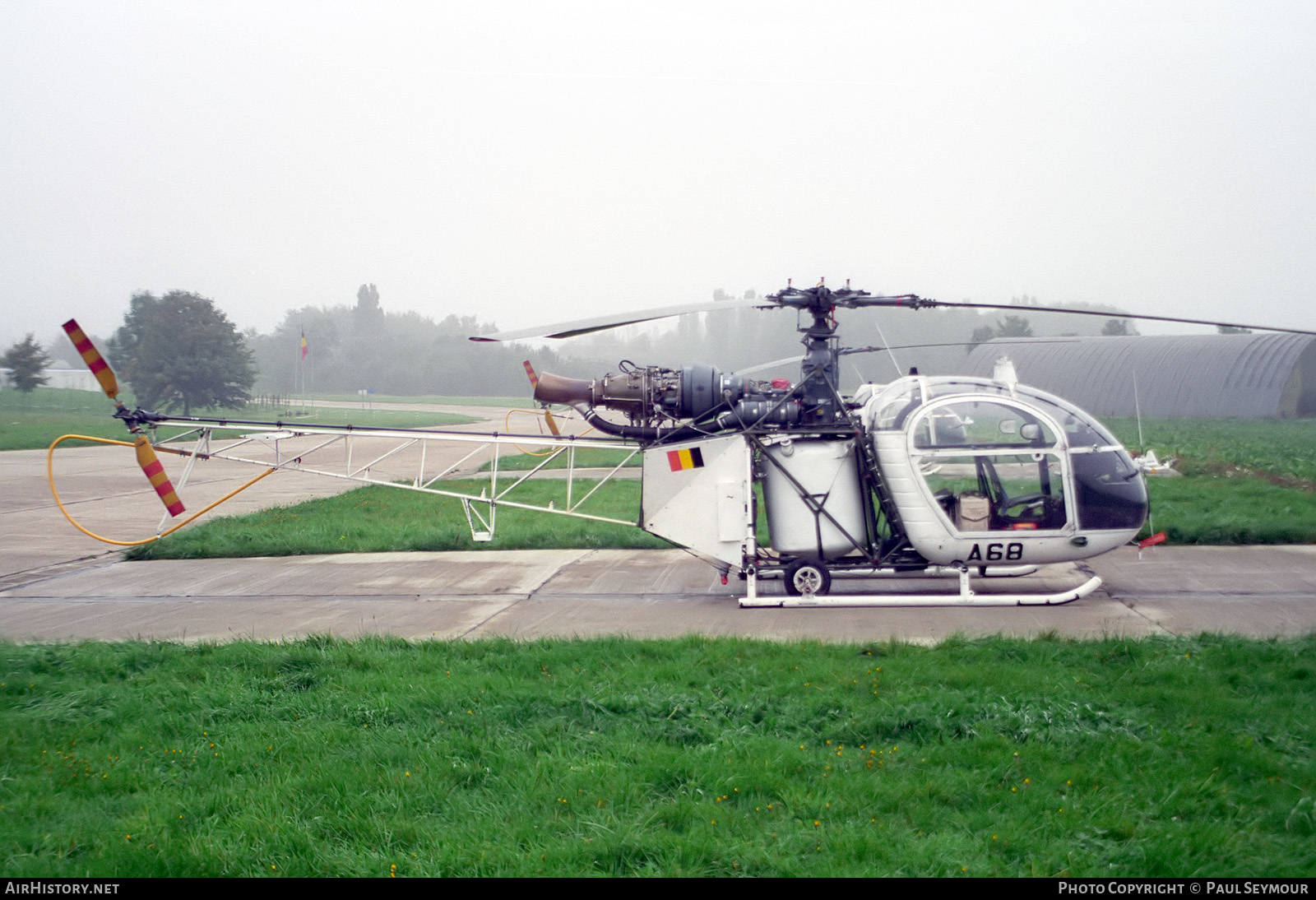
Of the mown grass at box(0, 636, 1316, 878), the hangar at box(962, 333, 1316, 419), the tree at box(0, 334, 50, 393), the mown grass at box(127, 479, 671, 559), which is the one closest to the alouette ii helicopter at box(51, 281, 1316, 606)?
the mown grass at box(0, 636, 1316, 878)

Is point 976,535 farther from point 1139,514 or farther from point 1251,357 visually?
point 1251,357

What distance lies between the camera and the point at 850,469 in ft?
27.9

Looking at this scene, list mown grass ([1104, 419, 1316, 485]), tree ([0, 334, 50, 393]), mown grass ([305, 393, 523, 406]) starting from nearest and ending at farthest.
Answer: mown grass ([1104, 419, 1316, 485]), tree ([0, 334, 50, 393]), mown grass ([305, 393, 523, 406])

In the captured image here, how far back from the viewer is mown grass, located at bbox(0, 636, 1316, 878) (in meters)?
3.73

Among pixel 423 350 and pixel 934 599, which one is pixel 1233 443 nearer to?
pixel 934 599

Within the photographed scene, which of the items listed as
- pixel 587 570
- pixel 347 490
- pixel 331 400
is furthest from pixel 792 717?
pixel 331 400

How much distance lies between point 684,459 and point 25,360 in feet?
102

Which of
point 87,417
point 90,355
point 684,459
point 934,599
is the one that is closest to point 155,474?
point 90,355

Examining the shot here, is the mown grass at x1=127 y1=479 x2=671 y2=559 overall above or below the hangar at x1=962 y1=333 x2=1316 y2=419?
below

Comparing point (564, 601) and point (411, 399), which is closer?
point (564, 601)

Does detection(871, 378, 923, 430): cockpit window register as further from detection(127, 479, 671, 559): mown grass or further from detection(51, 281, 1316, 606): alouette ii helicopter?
detection(127, 479, 671, 559): mown grass

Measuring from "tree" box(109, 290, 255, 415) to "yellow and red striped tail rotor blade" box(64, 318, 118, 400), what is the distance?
92.2 feet

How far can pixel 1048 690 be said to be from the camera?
214 inches

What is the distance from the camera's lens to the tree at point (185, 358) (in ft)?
111
